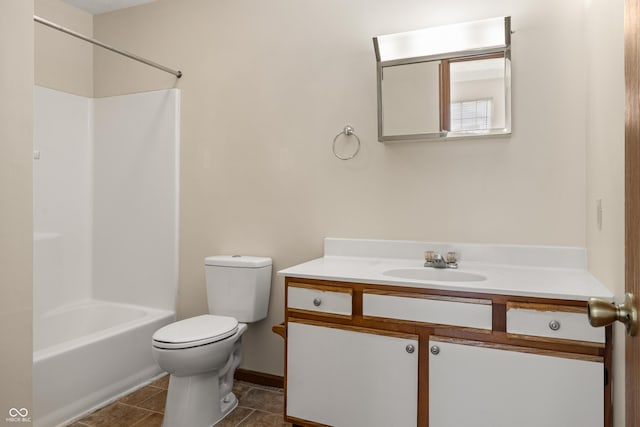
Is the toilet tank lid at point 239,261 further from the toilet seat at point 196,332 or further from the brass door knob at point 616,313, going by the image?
the brass door knob at point 616,313

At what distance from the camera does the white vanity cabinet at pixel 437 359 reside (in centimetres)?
148

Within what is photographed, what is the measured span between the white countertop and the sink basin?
0.03 m

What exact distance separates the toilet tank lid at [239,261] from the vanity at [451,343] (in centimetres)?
47

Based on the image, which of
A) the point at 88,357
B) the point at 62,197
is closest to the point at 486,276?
the point at 88,357

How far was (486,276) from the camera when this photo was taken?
1845mm

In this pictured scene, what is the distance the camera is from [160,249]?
2.93 metres

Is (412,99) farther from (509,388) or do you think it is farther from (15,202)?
(15,202)

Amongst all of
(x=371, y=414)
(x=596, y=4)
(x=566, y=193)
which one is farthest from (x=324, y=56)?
(x=371, y=414)

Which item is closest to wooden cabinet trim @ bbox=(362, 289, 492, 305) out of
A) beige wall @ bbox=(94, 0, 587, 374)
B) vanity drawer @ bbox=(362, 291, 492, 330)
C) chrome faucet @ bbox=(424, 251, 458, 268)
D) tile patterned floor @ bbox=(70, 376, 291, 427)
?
vanity drawer @ bbox=(362, 291, 492, 330)

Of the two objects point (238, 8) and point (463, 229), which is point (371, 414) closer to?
point (463, 229)

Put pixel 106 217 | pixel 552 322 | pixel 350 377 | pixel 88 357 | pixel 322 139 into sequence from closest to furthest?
pixel 552 322
pixel 350 377
pixel 88 357
pixel 322 139
pixel 106 217

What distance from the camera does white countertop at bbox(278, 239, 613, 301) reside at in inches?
60.6

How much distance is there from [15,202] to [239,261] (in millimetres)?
1385

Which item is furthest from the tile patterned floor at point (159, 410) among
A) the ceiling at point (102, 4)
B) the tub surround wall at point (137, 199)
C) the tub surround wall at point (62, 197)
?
Answer: the ceiling at point (102, 4)
